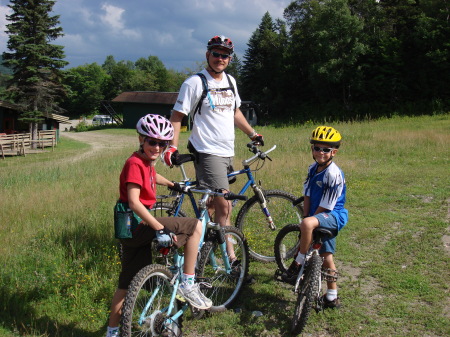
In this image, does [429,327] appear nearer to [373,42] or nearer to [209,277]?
[209,277]

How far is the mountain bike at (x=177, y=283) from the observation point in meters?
3.22

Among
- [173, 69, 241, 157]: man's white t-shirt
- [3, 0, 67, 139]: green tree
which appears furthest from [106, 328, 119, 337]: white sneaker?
[3, 0, 67, 139]: green tree

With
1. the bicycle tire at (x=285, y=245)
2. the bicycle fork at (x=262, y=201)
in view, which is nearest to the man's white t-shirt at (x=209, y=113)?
the bicycle fork at (x=262, y=201)

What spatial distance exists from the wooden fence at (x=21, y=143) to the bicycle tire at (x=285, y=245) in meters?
30.4

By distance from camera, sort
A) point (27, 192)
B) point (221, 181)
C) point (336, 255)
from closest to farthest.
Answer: point (221, 181)
point (336, 255)
point (27, 192)

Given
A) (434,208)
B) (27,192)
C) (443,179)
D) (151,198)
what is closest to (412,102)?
(443,179)

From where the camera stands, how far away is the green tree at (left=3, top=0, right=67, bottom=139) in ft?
117

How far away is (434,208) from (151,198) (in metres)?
6.02

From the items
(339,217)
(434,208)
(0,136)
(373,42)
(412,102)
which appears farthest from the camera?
(373,42)

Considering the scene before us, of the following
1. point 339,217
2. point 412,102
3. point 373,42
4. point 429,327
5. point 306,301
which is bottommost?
point 429,327

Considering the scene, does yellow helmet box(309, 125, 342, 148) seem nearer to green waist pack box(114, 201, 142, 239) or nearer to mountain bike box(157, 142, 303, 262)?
mountain bike box(157, 142, 303, 262)

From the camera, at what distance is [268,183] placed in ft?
31.2

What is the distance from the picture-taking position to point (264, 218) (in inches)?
224

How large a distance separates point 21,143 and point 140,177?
3416 centimetres
